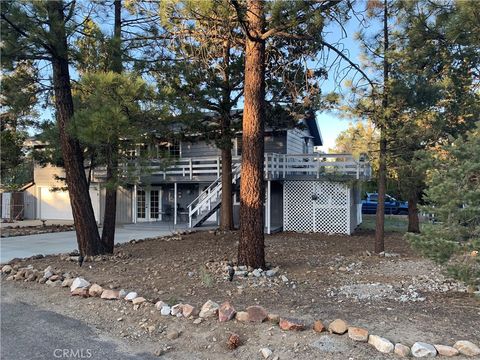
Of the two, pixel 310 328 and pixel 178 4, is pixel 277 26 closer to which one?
pixel 178 4

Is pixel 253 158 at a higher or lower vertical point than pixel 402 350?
higher

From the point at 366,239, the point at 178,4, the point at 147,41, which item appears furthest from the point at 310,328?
the point at 366,239

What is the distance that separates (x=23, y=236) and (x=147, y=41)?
900cm

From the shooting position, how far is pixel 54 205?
25125 mm

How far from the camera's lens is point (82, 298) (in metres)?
6.23

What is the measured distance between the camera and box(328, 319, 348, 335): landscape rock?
4.42 metres

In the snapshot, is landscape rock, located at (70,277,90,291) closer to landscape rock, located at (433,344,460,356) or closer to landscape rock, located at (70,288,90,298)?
landscape rock, located at (70,288,90,298)

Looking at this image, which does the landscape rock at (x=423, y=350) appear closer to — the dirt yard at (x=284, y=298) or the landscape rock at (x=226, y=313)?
the dirt yard at (x=284, y=298)

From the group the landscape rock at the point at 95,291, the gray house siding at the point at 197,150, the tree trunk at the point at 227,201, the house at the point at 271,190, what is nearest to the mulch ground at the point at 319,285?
the landscape rock at the point at 95,291

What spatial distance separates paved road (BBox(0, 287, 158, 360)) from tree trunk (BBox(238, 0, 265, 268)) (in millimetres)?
3278

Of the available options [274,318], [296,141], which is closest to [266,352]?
[274,318]

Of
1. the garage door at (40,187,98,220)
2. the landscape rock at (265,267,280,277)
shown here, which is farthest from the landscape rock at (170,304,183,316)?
the garage door at (40,187,98,220)

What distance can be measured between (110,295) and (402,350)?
12.7ft

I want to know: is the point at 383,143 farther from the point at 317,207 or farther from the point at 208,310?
the point at 208,310
